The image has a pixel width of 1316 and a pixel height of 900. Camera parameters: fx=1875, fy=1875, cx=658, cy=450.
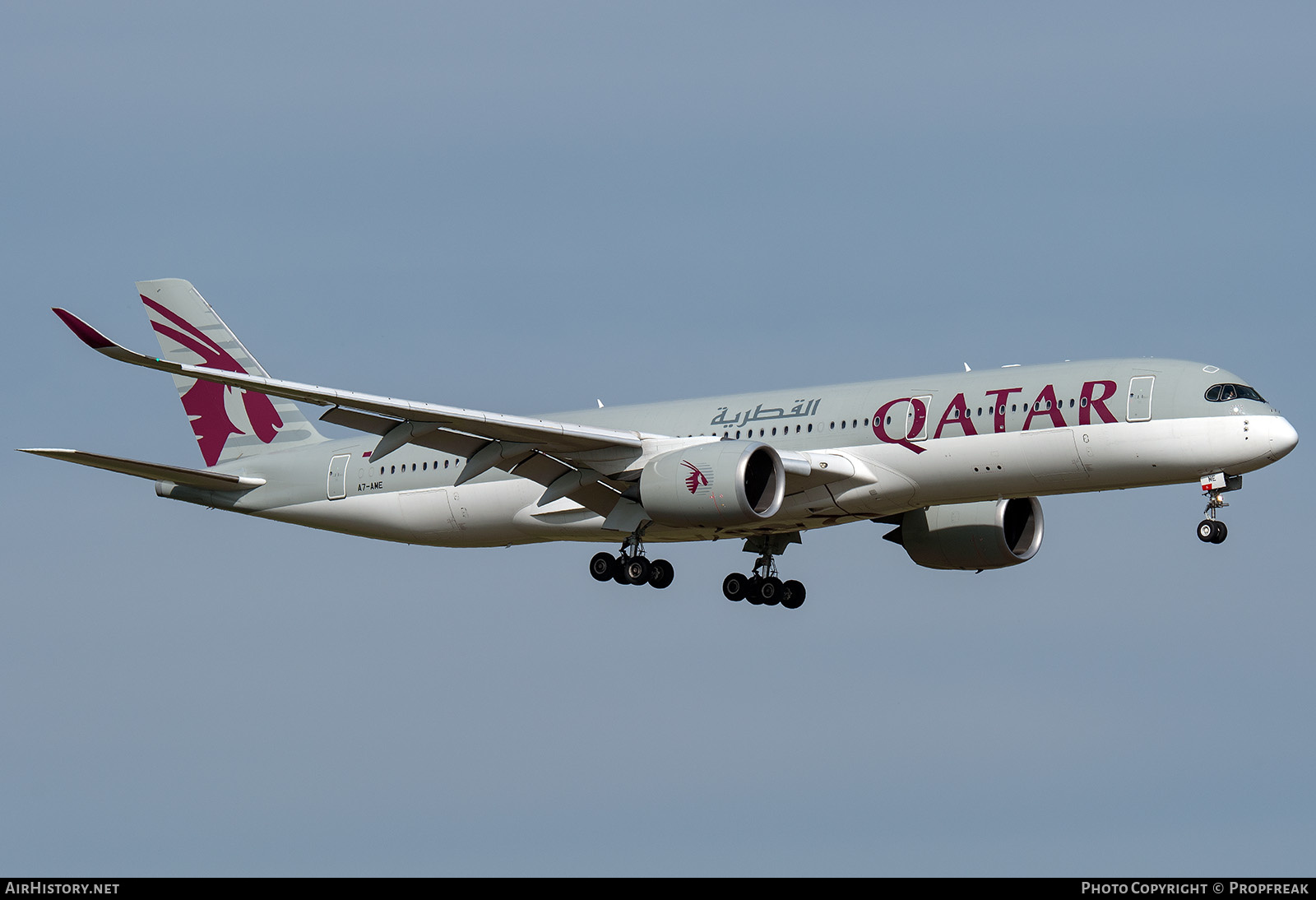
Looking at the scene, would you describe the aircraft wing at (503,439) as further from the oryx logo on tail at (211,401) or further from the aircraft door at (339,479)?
the oryx logo on tail at (211,401)

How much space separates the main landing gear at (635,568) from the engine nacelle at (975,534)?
7.84 metres

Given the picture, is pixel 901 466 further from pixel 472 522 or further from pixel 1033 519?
pixel 472 522

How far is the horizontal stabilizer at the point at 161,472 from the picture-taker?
4362 centimetres

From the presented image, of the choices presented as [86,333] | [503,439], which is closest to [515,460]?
[503,439]

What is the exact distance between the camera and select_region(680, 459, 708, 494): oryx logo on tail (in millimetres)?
43250

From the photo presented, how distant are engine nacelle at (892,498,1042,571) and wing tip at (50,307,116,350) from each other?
22694 mm

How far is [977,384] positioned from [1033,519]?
8.07 meters

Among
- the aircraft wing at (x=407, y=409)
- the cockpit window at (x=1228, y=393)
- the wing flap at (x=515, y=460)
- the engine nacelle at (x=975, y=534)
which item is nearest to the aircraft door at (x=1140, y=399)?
the cockpit window at (x=1228, y=393)

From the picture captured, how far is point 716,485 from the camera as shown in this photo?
4309 cm

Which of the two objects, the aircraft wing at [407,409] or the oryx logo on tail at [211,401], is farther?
the oryx logo on tail at [211,401]

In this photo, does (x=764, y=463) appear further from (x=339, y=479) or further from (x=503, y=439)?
(x=339, y=479)

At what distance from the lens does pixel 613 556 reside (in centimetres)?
4738

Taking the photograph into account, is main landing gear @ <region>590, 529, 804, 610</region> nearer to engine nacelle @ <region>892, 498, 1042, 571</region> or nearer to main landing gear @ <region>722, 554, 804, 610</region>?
main landing gear @ <region>722, 554, 804, 610</region>

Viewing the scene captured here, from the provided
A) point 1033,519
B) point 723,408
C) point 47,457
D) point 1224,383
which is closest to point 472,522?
point 723,408
